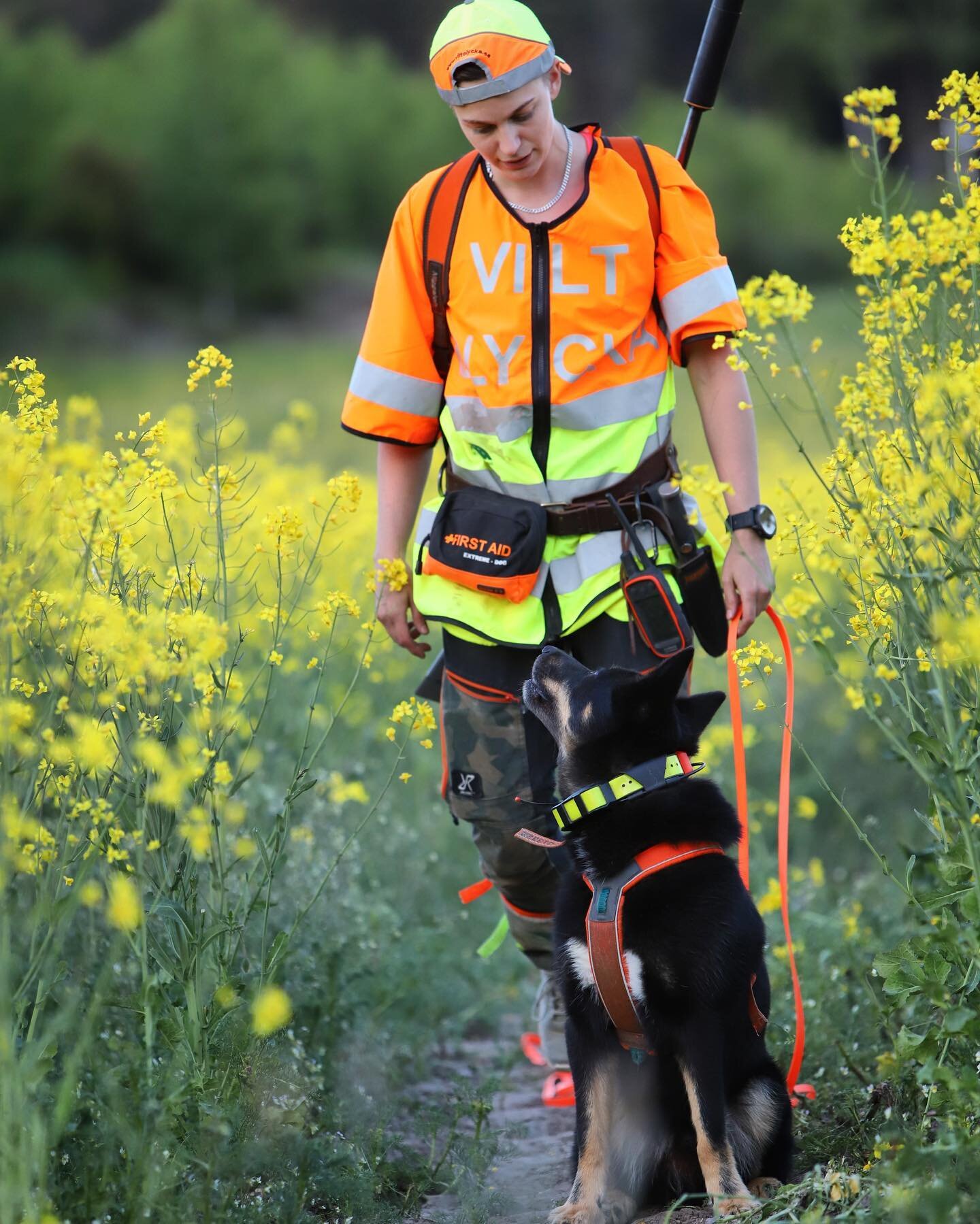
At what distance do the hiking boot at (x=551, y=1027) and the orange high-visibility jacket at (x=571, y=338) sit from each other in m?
1.20

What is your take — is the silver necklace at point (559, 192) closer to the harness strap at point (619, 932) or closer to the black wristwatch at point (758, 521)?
the black wristwatch at point (758, 521)

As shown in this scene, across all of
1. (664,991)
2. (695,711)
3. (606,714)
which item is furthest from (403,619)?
(664,991)

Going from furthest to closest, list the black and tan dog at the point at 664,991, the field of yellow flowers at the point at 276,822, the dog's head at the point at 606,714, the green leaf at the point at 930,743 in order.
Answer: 1. the dog's head at the point at 606,714
2. the black and tan dog at the point at 664,991
3. the green leaf at the point at 930,743
4. the field of yellow flowers at the point at 276,822

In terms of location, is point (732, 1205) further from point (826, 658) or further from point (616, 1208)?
point (826, 658)

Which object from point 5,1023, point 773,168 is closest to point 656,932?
point 5,1023

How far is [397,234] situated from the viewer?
327 centimetres

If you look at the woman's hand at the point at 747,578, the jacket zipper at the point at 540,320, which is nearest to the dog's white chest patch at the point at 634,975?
the woman's hand at the point at 747,578

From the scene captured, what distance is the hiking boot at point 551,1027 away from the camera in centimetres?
382

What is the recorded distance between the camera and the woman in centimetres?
305

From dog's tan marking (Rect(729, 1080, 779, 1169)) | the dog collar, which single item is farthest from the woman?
dog's tan marking (Rect(729, 1080, 779, 1169))

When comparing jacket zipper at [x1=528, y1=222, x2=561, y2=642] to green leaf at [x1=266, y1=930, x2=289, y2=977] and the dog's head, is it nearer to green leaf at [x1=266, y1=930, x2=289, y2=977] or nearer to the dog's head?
the dog's head

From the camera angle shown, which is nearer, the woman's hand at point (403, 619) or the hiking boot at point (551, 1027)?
the woman's hand at point (403, 619)

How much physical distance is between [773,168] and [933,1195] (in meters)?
31.9

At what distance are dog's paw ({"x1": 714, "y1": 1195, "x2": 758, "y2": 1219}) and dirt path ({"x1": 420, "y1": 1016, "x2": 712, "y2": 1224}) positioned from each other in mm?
99
